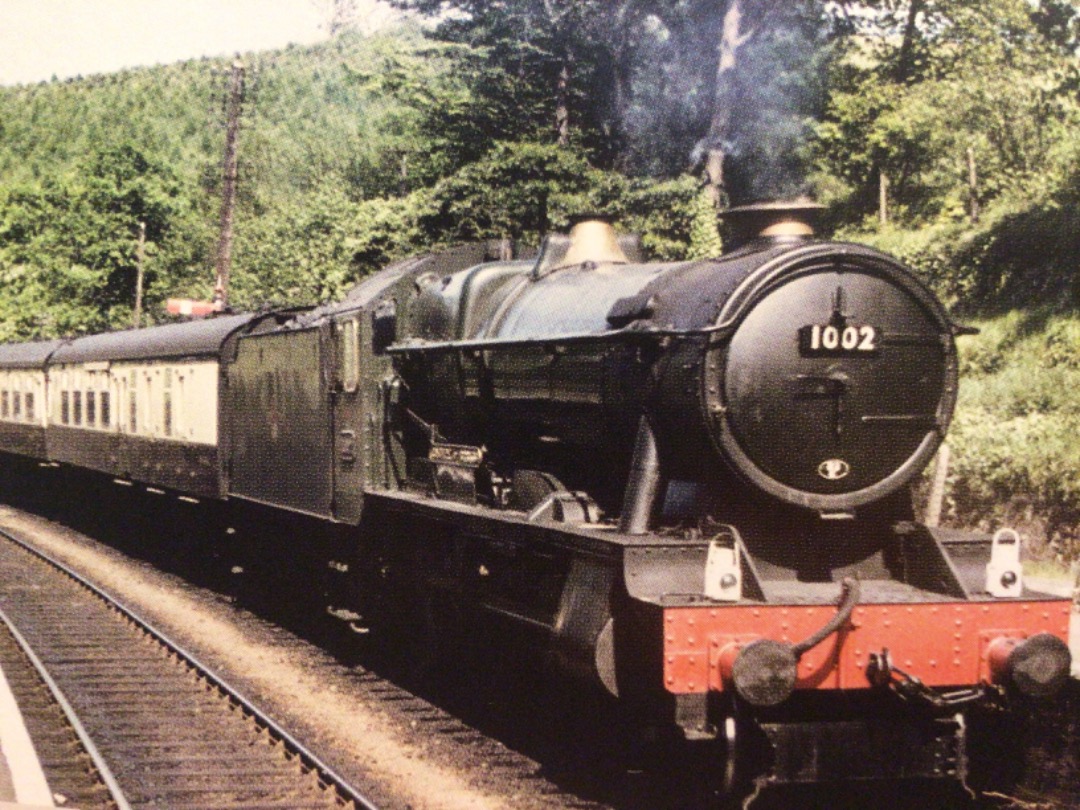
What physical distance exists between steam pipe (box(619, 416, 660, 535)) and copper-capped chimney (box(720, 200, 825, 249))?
1.18 m

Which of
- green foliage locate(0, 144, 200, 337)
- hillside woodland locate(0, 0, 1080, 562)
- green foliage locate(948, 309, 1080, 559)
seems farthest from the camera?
green foliage locate(0, 144, 200, 337)

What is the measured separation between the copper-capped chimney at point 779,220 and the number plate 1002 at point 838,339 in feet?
2.16

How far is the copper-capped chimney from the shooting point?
6.99m

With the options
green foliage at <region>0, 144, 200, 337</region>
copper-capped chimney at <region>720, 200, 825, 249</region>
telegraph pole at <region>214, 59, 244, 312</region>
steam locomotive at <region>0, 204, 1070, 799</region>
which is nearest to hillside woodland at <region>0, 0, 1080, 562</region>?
telegraph pole at <region>214, 59, 244, 312</region>

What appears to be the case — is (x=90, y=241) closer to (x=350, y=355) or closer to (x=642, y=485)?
(x=350, y=355)

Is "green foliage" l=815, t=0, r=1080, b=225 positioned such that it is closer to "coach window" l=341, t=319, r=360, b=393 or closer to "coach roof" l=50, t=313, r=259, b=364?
"coach roof" l=50, t=313, r=259, b=364

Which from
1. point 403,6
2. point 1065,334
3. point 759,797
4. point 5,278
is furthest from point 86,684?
point 5,278

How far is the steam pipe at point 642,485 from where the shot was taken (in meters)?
6.67

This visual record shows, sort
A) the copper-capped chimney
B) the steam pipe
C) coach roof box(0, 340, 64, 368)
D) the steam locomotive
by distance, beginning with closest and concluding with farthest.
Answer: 1. the steam locomotive
2. the steam pipe
3. the copper-capped chimney
4. coach roof box(0, 340, 64, 368)

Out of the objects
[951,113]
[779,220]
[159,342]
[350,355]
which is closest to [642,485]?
[779,220]

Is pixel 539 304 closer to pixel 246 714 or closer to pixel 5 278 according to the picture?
pixel 246 714

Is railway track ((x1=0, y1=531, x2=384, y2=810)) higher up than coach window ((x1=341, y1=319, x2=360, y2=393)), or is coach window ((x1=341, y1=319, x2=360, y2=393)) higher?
coach window ((x1=341, y1=319, x2=360, y2=393))

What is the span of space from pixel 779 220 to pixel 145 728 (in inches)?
210

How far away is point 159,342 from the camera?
1719cm
